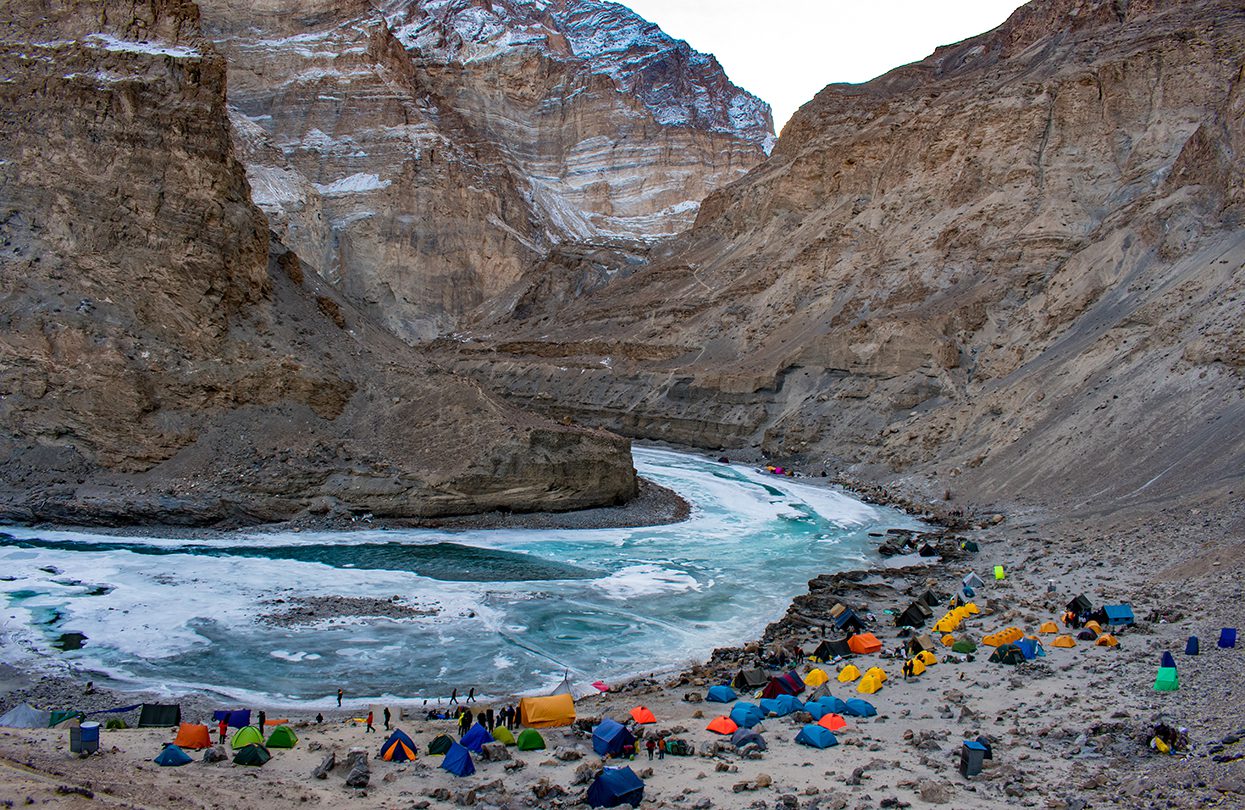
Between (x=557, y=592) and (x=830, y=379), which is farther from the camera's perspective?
(x=830, y=379)

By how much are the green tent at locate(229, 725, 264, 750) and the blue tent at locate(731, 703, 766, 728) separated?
21.8 ft

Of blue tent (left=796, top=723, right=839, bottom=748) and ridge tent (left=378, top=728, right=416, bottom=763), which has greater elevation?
blue tent (left=796, top=723, right=839, bottom=748)

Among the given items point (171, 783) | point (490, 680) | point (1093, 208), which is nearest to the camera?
point (171, 783)

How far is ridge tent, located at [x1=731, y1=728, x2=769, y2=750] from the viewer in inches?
505

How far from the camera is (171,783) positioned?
35.0 ft

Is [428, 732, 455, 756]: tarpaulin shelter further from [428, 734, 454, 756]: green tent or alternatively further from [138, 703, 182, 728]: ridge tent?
[138, 703, 182, 728]: ridge tent

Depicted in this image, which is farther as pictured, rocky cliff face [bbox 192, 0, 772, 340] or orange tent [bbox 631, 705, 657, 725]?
rocky cliff face [bbox 192, 0, 772, 340]

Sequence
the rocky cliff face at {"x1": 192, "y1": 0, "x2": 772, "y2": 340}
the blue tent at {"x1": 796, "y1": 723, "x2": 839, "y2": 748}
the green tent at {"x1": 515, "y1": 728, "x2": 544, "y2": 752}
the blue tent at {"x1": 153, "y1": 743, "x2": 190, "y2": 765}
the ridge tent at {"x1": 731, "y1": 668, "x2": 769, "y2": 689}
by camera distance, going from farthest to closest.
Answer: the rocky cliff face at {"x1": 192, "y1": 0, "x2": 772, "y2": 340} < the ridge tent at {"x1": 731, "y1": 668, "x2": 769, "y2": 689} < the green tent at {"x1": 515, "y1": 728, "x2": 544, "y2": 752} < the blue tent at {"x1": 796, "y1": 723, "x2": 839, "y2": 748} < the blue tent at {"x1": 153, "y1": 743, "x2": 190, "y2": 765}

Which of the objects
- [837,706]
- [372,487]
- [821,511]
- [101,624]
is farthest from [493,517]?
[837,706]

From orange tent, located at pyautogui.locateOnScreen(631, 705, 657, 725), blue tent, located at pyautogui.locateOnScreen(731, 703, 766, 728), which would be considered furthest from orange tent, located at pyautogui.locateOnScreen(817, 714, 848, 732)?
orange tent, located at pyautogui.locateOnScreen(631, 705, 657, 725)

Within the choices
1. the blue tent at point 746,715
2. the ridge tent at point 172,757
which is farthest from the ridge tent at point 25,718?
the blue tent at point 746,715

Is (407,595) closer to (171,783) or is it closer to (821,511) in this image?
(171,783)

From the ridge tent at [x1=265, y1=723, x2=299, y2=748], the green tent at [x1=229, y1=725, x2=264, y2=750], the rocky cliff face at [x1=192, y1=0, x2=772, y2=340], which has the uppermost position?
the rocky cliff face at [x1=192, y1=0, x2=772, y2=340]

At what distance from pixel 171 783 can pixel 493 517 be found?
78.8ft
